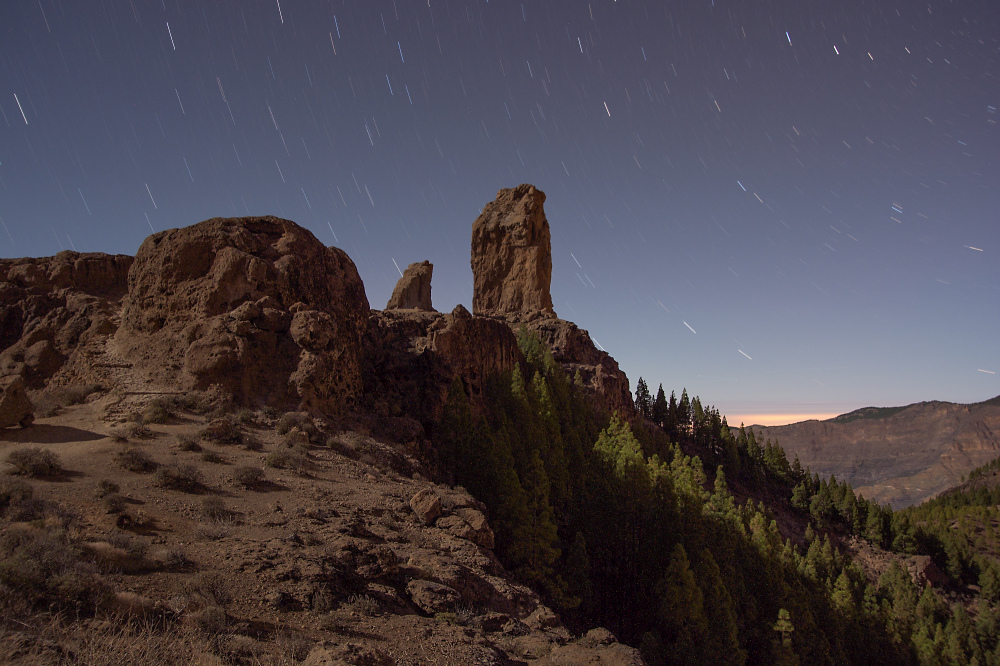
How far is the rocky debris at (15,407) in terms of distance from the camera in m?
15.7

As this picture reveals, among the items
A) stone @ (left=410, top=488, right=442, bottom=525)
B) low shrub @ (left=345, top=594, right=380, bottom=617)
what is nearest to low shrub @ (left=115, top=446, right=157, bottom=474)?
stone @ (left=410, top=488, right=442, bottom=525)

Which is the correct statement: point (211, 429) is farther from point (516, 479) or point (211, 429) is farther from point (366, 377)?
point (516, 479)

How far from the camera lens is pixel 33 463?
12445 millimetres

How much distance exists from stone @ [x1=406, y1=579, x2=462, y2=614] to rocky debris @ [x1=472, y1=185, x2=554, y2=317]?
2444 inches

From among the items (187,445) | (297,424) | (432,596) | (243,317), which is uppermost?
(243,317)

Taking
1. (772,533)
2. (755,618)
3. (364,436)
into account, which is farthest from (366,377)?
(772,533)

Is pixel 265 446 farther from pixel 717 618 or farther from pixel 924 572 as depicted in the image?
pixel 924 572

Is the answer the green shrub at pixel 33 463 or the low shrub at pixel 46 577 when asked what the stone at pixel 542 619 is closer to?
the low shrub at pixel 46 577

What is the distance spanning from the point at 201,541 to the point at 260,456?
20.8 ft

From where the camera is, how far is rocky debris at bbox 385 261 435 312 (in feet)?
214

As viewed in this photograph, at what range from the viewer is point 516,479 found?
2498 cm

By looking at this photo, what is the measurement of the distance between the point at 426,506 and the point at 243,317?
40.2 feet

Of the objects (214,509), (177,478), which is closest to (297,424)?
(177,478)

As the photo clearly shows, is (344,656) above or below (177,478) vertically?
below
